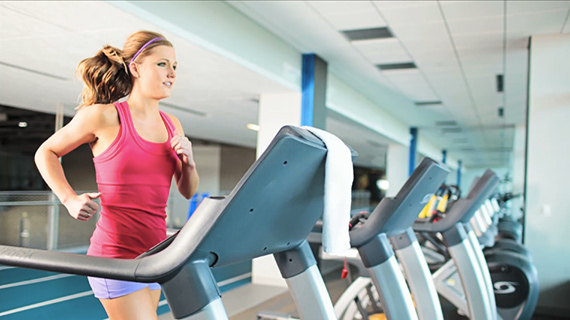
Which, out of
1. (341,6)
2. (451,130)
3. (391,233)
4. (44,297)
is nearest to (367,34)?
(341,6)

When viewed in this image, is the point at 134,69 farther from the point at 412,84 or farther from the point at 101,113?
the point at 412,84

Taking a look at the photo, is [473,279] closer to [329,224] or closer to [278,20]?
[329,224]

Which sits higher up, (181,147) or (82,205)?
(181,147)

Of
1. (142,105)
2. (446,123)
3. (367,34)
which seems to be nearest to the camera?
(142,105)

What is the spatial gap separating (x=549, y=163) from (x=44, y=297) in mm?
4176

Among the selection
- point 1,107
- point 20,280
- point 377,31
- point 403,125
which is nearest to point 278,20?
point 377,31

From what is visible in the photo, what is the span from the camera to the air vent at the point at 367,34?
15.6 feet

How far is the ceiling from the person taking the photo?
2.73 m

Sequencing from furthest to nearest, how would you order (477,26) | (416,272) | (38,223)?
A: (477,26) < (38,223) < (416,272)

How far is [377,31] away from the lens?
4.79 m

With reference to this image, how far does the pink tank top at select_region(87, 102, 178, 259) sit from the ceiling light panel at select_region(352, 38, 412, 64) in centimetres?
398

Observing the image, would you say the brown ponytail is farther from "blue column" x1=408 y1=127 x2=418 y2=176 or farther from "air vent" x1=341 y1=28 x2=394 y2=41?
"blue column" x1=408 y1=127 x2=418 y2=176

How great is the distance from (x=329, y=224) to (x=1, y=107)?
1.85 metres

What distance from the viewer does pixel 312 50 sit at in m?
5.54
